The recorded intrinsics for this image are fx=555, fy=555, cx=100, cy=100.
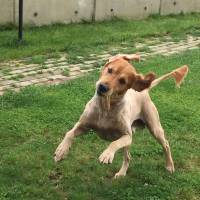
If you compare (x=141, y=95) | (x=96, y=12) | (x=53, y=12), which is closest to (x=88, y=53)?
(x=53, y=12)

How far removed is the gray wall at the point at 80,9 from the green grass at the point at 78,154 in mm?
4089

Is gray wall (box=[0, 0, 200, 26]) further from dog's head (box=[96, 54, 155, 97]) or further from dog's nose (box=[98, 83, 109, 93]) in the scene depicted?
dog's nose (box=[98, 83, 109, 93])

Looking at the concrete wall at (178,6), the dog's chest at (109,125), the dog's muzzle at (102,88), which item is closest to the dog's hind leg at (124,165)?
the dog's chest at (109,125)

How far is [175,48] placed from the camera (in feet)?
39.7

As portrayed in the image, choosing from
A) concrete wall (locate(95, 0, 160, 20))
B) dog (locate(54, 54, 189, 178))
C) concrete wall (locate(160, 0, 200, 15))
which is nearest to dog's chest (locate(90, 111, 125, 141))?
dog (locate(54, 54, 189, 178))

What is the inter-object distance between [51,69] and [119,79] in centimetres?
495

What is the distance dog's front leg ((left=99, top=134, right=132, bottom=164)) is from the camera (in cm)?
451

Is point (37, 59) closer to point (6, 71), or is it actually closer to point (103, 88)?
point (6, 71)

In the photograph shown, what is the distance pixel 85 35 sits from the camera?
12.0 m

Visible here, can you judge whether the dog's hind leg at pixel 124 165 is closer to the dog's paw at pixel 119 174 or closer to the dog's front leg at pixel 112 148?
the dog's paw at pixel 119 174

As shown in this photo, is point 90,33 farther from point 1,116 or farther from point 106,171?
point 106,171

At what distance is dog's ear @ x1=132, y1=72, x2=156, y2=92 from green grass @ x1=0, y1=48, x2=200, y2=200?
109 centimetres

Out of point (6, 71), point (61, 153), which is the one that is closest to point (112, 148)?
point (61, 153)

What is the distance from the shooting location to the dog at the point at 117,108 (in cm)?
461
